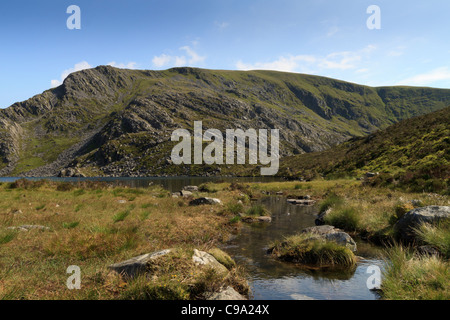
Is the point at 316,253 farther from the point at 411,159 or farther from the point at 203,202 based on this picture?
the point at 411,159

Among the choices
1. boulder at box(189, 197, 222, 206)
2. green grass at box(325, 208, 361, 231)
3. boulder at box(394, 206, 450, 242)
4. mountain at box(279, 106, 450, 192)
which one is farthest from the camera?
mountain at box(279, 106, 450, 192)

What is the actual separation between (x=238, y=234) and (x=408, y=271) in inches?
444

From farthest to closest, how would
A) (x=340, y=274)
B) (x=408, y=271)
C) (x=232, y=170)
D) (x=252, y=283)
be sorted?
(x=232, y=170)
(x=340, y=274)
(x=252, y=283)
(x=408, y=271)

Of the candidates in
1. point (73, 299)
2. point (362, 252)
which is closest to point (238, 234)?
point (362, 252)

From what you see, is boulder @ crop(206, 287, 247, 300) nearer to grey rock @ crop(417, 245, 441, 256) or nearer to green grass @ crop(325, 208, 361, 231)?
grey rock @ crop(417, 245, 441, 256)

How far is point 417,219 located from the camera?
12617 mm

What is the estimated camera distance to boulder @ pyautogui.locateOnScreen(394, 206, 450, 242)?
39.1 ft

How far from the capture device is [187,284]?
622 cm

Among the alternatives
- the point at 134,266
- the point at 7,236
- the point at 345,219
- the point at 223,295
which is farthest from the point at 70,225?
the point at 345,219

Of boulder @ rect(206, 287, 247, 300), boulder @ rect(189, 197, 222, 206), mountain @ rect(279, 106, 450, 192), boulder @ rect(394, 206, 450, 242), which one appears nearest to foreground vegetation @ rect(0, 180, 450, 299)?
boulder @ rect(206, 287, 247, 300)

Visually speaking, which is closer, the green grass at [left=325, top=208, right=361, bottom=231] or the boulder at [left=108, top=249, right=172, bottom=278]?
the boulder at [left=108, top=249, right=172, bottom=278]

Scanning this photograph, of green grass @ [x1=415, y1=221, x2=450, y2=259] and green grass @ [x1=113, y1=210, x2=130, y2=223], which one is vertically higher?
green grass @ [x1=415, y1=221, x2=450, y2=259]
